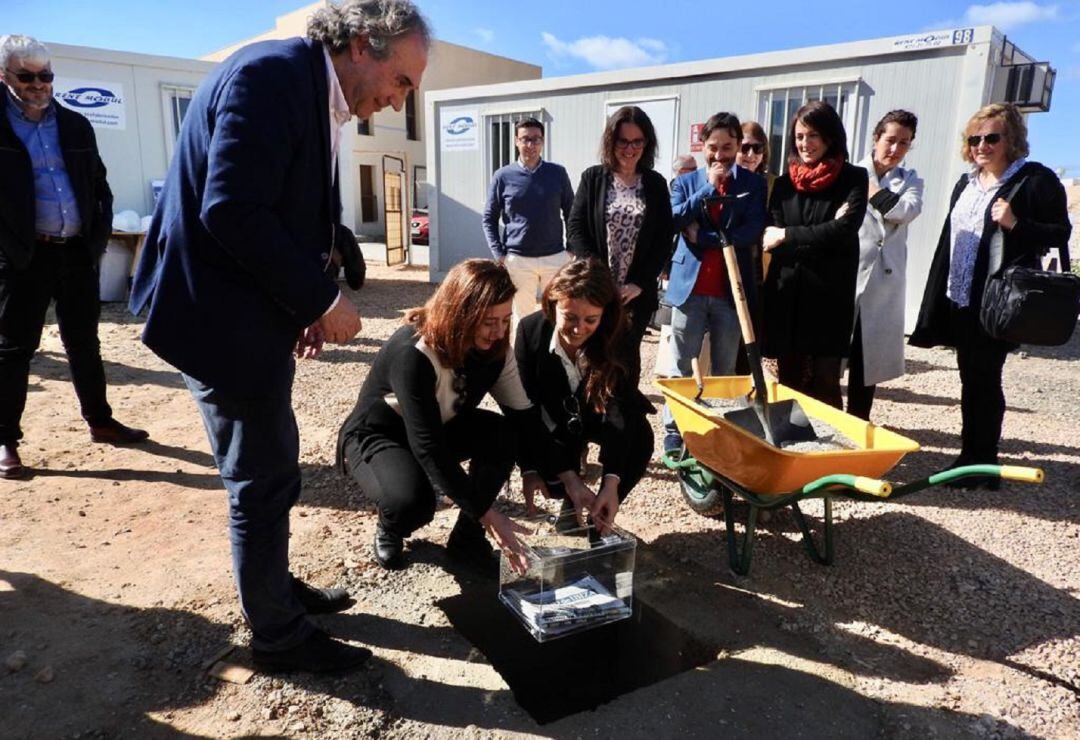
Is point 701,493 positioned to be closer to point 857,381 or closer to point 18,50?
point 857,381

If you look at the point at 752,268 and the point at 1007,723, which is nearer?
the point at 1007,723

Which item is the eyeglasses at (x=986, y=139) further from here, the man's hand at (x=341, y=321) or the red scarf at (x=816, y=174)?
the man's hand at (x=341, y=321)

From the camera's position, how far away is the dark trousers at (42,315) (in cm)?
348

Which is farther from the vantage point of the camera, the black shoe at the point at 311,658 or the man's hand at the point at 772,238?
the man's hand at the point at 772,238

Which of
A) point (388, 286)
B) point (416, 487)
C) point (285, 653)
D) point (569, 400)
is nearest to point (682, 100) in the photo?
point (388, 286)

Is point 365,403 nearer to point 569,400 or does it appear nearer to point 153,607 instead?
point 569,400

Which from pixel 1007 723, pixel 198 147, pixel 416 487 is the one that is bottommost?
pixel 1007 723

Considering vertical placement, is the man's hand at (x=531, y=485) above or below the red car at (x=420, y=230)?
below

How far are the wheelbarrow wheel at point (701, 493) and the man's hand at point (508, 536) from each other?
963 millimetres

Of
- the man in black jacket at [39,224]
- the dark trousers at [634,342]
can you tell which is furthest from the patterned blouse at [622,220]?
the man in black jacket at [39,224]

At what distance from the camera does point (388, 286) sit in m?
11.4

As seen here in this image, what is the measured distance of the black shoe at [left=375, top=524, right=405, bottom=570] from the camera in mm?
2771

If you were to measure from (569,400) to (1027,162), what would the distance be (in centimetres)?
251

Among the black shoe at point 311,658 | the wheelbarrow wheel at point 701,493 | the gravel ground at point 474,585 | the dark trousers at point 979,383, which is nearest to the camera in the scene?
the gravel ground at point 474,585
